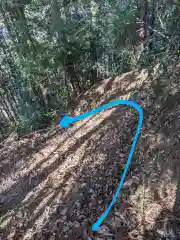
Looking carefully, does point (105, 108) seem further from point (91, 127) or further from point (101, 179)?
point (101, 179)

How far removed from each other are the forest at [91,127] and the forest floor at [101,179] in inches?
0.7

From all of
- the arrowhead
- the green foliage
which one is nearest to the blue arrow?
the arrowhead

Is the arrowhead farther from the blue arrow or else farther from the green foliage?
the green foliage

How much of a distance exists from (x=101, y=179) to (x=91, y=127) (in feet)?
7.22

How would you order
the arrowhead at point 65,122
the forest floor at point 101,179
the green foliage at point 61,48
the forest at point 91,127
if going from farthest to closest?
1. the arrowhead at point 65,122
2. the green foliage at point 61,48
3. the forest at point 91,127
4. the forest floor at point 101,179

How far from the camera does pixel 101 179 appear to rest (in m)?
3.83

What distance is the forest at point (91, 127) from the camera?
10.2 ft

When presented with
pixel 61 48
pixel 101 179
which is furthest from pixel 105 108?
pixel 101 179

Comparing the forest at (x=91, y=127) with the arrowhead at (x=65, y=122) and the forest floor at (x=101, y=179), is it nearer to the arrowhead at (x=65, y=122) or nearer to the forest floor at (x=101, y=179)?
the forest floor at (x=101, y=179)

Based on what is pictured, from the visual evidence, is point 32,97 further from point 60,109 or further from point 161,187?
point 161,187

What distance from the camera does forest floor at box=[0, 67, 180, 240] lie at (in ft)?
9.53

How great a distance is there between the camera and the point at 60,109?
27.0 ft

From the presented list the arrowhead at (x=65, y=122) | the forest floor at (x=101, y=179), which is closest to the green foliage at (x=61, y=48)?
the arrowhead at (x=65, y=122)

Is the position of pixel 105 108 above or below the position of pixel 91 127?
above
